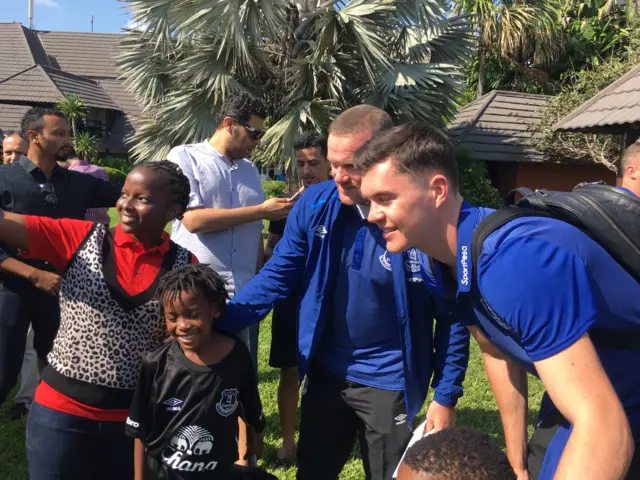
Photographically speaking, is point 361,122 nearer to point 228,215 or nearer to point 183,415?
point 228,215

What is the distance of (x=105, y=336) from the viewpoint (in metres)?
2.34

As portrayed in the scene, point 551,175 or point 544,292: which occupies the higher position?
point 544,292

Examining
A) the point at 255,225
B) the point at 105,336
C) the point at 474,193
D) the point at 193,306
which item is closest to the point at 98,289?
the point at 105,336

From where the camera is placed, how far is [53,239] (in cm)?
235

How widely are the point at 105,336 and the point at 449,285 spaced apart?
4.35 feet

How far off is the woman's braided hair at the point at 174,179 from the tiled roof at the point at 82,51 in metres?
35.4

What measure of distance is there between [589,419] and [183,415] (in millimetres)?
1681

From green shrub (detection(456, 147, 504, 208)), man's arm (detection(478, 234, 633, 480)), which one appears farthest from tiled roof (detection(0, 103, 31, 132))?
man's arm (detection(478, 234, 633, 480))

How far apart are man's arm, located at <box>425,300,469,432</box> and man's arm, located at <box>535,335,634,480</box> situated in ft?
4.02

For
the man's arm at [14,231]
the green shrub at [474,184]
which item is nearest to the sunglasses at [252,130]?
the man's arm at [14,231]

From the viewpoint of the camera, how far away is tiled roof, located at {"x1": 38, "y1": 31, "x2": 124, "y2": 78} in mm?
35875

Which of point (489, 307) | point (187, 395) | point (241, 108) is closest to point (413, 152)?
point (489, 307)

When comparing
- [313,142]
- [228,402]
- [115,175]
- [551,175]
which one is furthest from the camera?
[115,175]

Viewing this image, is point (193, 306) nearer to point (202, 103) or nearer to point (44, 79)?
point (202, 103)
